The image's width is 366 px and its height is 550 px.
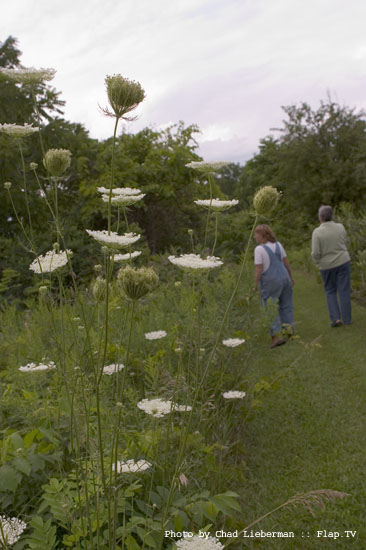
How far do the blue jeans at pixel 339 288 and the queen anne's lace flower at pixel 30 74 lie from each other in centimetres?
661

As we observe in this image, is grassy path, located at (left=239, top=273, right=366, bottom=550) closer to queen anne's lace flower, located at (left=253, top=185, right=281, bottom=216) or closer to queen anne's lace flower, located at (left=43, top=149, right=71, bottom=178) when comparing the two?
queen anne's lace flower, located at (left=253, top=185, right=281, bottom=216)

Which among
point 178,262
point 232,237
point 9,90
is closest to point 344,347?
point 178,262

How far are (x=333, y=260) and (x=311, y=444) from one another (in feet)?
13.4

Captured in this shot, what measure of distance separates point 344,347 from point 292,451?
9.96 ft

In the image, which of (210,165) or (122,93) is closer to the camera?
(122,93)

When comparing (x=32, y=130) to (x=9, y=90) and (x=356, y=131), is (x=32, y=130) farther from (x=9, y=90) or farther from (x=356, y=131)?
(x=356, y=131)

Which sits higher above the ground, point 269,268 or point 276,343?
point 269,268

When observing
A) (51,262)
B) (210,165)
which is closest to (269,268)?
(210,165)

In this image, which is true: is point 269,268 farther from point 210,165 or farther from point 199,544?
point 199,544

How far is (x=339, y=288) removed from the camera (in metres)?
7.74

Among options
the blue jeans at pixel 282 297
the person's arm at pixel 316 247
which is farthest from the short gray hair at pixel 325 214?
the blue jeans at pixel 282 297

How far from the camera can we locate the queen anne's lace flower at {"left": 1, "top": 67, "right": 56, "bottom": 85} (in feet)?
5.87

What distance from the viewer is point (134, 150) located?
15.0m

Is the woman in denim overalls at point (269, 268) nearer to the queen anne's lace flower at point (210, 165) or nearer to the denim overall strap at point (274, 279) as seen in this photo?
the denim overall strap at point (274, 279)
